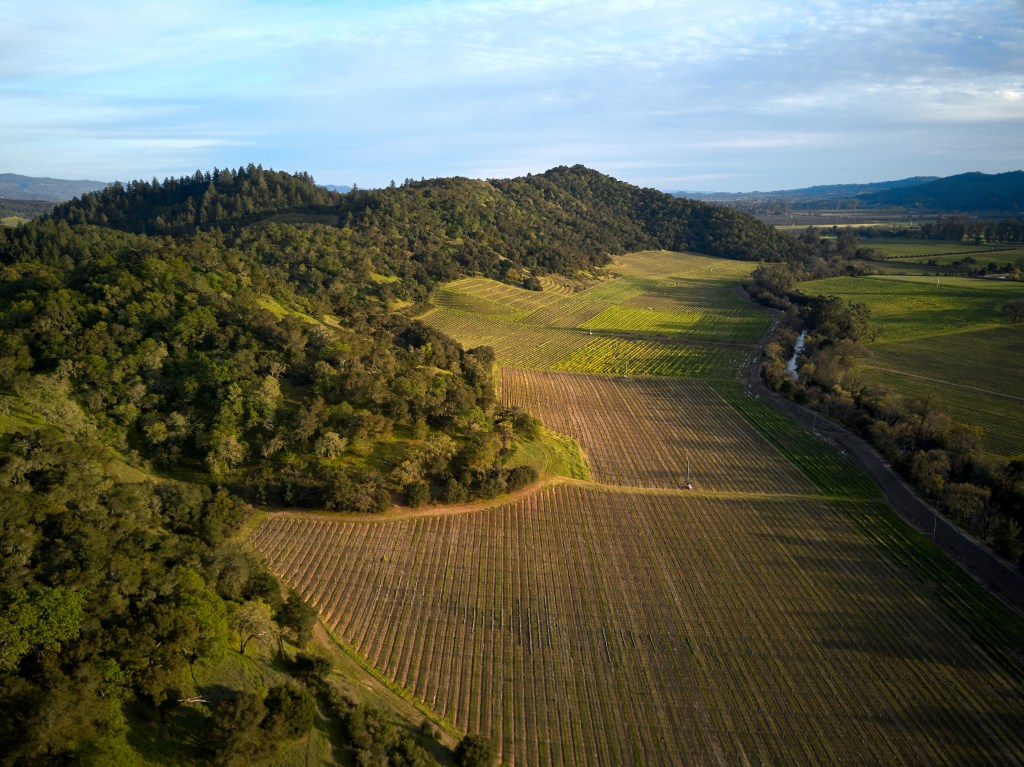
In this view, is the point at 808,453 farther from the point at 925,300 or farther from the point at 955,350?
the point at 925,300

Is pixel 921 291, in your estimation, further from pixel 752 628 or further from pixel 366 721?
pixel 366 721

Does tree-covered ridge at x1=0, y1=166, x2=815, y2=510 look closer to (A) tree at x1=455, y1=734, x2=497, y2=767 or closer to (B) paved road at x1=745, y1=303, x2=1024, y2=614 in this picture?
(A) tree at x1=455, y1=734, x2=497, y2=767

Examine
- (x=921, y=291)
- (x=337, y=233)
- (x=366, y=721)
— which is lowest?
(x=366, y=721)

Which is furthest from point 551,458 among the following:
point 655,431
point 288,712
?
point 288,712

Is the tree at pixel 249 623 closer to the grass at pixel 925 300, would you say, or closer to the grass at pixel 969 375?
the grass at pixel 969 375

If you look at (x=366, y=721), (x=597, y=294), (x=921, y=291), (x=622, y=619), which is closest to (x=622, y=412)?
(x=622, y=619)

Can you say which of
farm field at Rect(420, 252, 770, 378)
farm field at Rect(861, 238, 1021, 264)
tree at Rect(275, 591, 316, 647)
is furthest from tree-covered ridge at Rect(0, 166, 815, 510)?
farm field at Rect(861, 238, 1021, 264)
